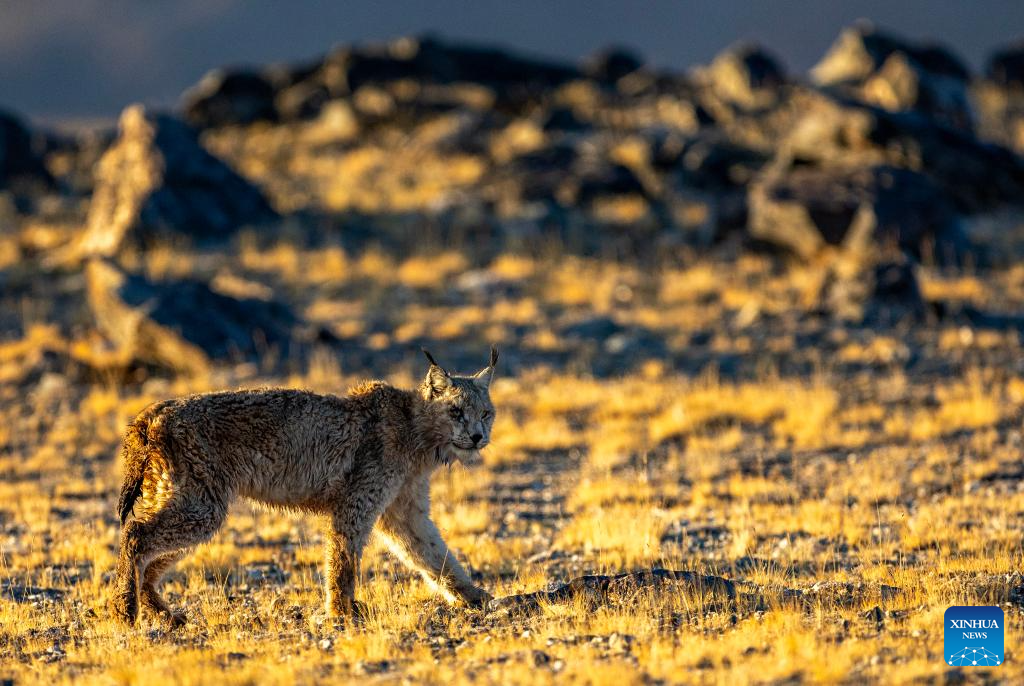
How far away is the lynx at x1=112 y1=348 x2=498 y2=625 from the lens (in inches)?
315

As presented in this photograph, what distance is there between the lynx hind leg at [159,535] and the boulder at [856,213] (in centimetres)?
1997

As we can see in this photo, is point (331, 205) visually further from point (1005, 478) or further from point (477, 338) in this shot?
point (1005, 478)

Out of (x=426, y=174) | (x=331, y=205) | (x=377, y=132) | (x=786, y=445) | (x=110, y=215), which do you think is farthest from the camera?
(x=377, y=132)

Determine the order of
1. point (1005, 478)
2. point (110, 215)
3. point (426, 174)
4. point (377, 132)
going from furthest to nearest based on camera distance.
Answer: point (377, 132)
point (426, 174)
point (110, 215)
point (1005, 478)

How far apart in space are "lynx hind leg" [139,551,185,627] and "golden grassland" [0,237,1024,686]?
17cm

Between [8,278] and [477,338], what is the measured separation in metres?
12.0

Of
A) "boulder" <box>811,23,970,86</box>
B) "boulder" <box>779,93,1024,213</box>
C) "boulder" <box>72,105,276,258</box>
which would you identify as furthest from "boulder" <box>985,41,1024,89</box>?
"boulder" <box>72,105,276,258</box>

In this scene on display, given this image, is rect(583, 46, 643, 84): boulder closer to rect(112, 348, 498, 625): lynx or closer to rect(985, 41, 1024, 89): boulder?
rect(985, 41, 1024, 89): boulder

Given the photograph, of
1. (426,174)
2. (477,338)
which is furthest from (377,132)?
(477,338)

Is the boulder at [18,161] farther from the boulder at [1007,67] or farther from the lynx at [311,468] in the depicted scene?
the boulder at [1007,67]

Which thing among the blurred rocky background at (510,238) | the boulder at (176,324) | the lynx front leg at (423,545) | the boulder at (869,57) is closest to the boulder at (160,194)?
the blurred rocky background at (510,238)

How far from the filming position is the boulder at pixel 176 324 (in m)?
19.7

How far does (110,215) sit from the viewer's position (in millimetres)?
28734

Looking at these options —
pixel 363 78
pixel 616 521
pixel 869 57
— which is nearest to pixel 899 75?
pixel 869 57
